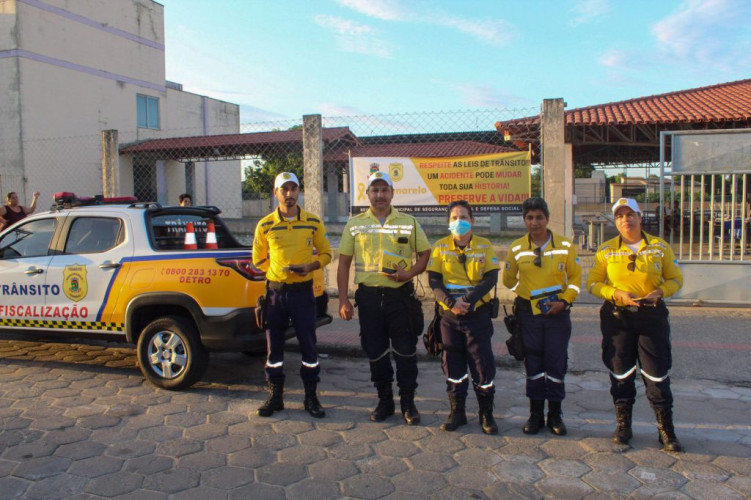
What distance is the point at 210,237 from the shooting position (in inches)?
237

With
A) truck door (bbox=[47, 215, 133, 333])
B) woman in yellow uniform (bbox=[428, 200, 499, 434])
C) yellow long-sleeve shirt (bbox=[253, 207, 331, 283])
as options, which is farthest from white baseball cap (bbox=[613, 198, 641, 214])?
truck door (bbox=[47, 215, 133, 333])

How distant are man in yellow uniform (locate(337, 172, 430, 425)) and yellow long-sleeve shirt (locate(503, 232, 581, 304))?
0.71 meters

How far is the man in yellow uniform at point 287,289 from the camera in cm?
464

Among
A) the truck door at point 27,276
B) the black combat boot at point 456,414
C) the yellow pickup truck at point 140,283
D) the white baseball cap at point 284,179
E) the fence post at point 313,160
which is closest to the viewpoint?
the black combat boot at point 456,414

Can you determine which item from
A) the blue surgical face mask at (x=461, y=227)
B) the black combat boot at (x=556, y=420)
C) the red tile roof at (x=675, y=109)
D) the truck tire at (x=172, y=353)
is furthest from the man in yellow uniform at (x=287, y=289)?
the red tile roof at (x=675, y=109)

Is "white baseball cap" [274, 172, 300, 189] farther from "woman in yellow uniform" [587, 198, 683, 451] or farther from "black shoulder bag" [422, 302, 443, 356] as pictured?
"woman in yellow uniform" [587, 198, 683, 451]

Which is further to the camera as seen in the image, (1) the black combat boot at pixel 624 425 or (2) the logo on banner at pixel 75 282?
(2) the logo on banner at pixel 75 282

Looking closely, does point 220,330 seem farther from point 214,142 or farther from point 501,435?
point 214,142

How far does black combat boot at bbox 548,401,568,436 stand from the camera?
4.21 meters

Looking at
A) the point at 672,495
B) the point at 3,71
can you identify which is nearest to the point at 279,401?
the point at 672,495

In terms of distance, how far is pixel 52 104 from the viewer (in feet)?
70.1

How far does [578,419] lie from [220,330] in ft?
9.36

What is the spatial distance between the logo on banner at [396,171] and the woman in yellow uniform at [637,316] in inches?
169

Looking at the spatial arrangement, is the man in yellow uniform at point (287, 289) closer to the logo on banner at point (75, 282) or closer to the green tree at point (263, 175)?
the logo on banner at point (75, 282)
